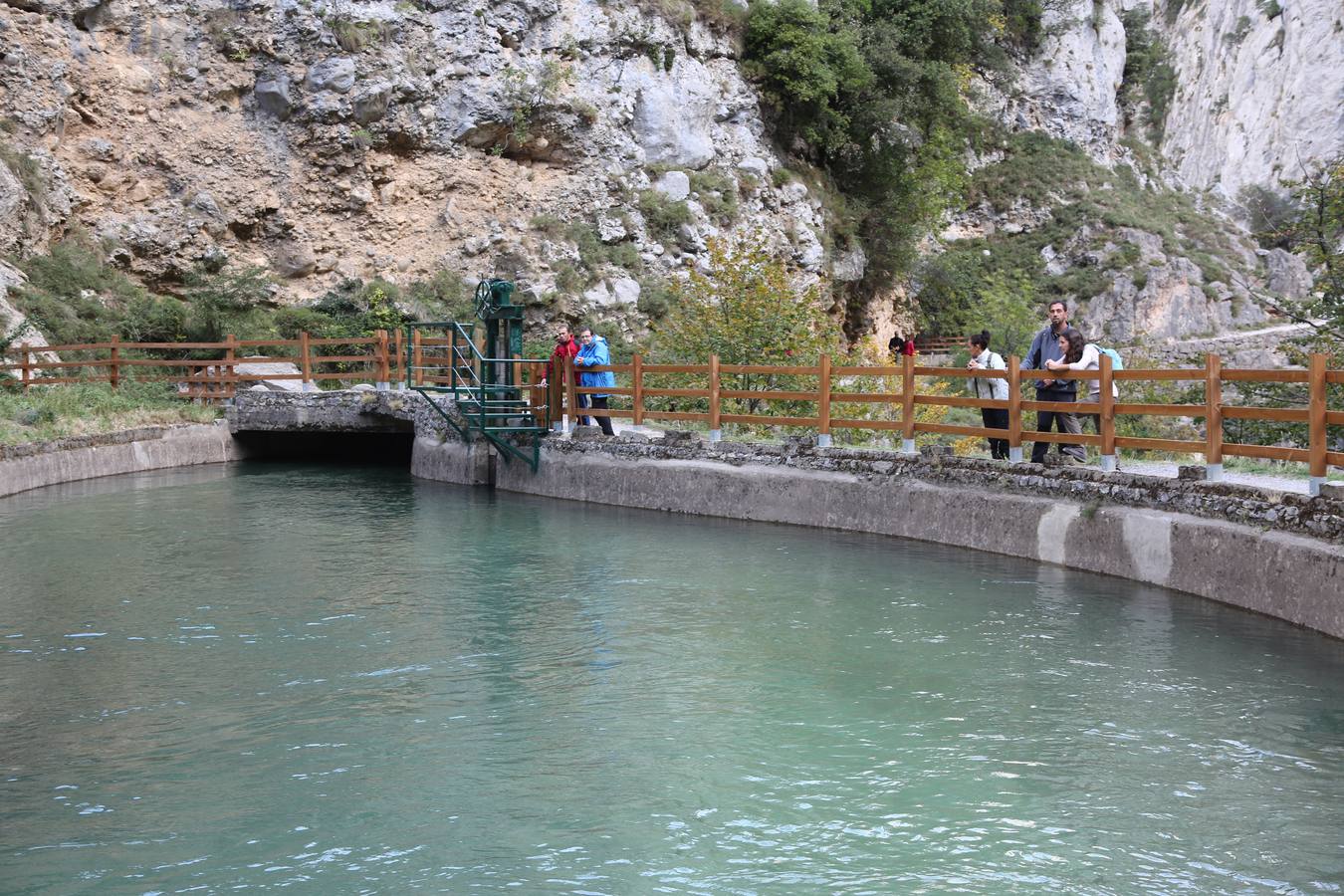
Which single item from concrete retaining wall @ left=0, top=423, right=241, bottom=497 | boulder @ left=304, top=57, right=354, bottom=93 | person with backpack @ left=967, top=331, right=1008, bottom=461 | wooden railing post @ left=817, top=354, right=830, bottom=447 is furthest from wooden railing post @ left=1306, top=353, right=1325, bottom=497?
boulder @ left=304, top=57, right=354, bottom=93

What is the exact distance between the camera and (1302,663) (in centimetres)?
979

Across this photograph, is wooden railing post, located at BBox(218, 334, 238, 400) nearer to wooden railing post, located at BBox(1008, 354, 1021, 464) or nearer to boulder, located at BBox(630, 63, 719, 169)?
boulder, located at BBox(630, 63, 719, 169)

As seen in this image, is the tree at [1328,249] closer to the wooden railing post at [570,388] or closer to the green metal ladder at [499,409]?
the wooden railing post at [570,388]

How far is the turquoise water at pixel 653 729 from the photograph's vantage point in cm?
639

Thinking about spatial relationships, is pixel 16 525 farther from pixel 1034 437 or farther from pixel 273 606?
pixel 1034 437

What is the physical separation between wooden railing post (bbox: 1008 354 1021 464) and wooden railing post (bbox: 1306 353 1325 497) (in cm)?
385

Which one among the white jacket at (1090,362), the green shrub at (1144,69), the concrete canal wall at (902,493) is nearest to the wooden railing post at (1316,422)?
the concrete canal wall at (902,493)

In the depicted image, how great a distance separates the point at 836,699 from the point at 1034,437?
6.00m

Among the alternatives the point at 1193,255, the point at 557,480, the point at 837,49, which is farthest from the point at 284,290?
the point at 1193,255

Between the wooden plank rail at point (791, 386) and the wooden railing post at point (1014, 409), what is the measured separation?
0.05ft


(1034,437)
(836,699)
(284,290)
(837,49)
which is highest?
(837,49)

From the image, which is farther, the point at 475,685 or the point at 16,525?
the point at 16,525

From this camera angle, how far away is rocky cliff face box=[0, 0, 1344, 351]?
32.5 meters

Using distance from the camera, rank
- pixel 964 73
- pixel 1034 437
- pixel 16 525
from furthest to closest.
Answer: pixel 964 73 < pixel 16 525 < pixel 1034 437
